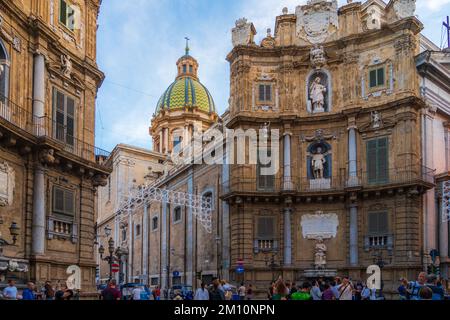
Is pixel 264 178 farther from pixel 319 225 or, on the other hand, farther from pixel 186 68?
pixel 186 68

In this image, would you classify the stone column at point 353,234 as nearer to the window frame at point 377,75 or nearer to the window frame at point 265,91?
the window frame at point 377,75

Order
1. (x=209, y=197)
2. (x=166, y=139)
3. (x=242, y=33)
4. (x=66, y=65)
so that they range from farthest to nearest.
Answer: (x=166, y=139) < (x=209, y=197) < (x=242, y=33) < (x=66, y=65)

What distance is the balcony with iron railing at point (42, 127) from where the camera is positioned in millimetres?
20712

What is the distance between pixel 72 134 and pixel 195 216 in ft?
65.9

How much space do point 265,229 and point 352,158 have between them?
600 cm

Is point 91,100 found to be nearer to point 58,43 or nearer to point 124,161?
point 58,43

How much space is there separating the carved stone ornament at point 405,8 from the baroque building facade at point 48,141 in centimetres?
1589

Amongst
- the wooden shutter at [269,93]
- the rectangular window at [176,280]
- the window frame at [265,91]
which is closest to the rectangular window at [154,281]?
the rectangular window at [176,280]

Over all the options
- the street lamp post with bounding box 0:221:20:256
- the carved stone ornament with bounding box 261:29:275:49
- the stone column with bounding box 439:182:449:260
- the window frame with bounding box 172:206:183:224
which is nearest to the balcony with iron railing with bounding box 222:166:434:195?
the stone column with bounding box 439:182:449:260

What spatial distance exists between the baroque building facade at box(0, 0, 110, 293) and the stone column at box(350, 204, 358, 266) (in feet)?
45.9

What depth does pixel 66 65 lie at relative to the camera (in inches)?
949

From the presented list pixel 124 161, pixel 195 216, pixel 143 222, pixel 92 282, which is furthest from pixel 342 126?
pixel 124 161

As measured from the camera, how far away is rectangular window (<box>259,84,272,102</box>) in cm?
3625

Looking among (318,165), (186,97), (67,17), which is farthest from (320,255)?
(186,97)
